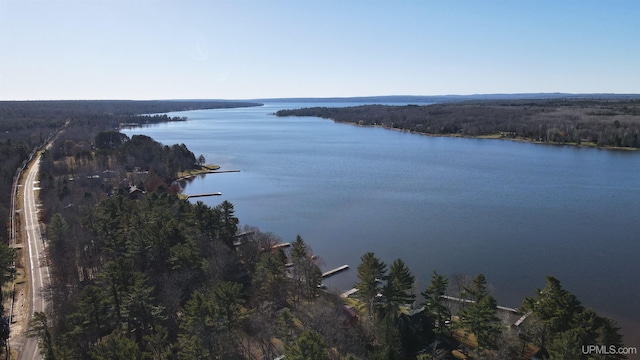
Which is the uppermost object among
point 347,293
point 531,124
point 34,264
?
point 531,124

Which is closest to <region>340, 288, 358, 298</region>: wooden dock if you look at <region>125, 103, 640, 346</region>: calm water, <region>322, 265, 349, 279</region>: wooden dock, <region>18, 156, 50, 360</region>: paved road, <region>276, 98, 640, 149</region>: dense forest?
<region>125, 103, 640, 346</region>: calm water

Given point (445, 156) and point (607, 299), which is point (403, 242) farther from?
point (445, 156)

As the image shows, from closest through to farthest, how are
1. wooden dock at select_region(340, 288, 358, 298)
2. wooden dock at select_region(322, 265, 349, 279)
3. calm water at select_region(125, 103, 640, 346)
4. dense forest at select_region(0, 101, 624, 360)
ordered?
dense forest at select_region(0, 101, 624, 360), wooden dock at select_region(340, 288, 358, 298), calm water at select_region(125, 103, 640, 346), wooden dock at select_region(322, 265, 349, 279)

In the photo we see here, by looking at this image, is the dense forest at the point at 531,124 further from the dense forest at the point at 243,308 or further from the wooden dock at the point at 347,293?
the wooden dock at the point at 347,293

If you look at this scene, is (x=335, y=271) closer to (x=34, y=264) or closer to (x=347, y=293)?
(x=347, y=293)

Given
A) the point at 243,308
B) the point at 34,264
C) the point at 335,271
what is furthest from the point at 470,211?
the point at 34,264

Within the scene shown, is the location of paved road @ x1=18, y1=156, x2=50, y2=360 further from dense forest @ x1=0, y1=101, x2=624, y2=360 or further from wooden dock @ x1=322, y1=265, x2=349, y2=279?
wooden dock @ x1=322, y1=265, x2=349, y2=279

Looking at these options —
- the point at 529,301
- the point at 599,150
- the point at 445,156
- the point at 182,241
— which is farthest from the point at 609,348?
the point at 599,150
